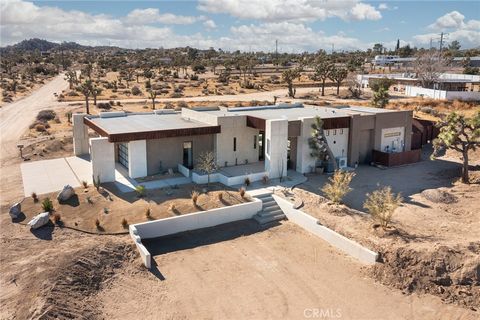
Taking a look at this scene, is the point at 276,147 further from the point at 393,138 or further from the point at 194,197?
the point at 393,138

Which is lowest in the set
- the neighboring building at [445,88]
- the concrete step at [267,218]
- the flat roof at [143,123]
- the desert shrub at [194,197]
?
the concrete step at [267,218]

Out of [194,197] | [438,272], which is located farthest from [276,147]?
[438,272]

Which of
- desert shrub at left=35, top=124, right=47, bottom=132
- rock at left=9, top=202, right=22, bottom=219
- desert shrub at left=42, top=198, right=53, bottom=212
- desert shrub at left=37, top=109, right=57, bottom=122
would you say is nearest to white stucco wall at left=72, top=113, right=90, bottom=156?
desert shrub at left=35, top=124, right=47, bottom=132

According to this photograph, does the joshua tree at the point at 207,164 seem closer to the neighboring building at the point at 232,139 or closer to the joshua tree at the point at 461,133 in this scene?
the neighboring building at the point at 232,139

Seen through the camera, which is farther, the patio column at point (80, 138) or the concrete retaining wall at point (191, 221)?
the patio column at point (80, 138)

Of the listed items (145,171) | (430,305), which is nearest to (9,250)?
(145,171)

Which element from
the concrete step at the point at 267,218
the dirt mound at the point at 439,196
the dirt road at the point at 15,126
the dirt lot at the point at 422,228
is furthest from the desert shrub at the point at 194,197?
the dirt mound at the point at 439,196

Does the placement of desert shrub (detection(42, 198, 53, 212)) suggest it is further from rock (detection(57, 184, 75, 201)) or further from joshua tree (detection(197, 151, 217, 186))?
joshua tree (detection(197, 151, 217, 186))

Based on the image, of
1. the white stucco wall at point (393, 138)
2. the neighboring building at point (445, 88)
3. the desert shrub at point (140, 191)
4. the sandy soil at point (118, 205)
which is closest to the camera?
the sandy soil at point (118, 205)
